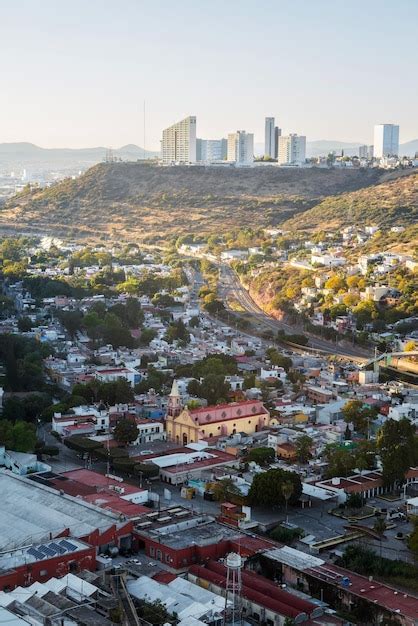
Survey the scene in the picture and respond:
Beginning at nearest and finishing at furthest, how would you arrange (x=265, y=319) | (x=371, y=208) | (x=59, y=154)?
(x=265, y=319)
(x=371, y=208)
(x=59, y=154)

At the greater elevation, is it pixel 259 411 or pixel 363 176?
pixel 363 176

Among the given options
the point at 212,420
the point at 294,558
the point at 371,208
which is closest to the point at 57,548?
the point at 294,558

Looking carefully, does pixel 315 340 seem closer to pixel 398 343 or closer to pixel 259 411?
pixel 398 343

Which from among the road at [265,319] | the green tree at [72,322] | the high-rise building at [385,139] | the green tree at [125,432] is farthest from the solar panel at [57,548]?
the high-rise building at [385,139]

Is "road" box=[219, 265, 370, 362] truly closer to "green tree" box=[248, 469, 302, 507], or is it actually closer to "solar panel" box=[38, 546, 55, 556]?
"green tree" box=[248, 469, 302, 507]

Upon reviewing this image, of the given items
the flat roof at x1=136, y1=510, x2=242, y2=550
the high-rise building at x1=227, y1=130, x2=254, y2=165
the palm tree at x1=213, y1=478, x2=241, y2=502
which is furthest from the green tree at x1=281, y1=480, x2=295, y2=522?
the high-rise building at x1=227, y1=130, x2=254, y2=165

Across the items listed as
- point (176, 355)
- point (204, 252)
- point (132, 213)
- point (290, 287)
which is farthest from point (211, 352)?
point (132, 213)

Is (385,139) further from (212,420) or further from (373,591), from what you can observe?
(373,591)
